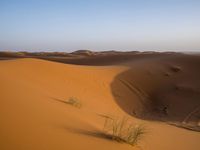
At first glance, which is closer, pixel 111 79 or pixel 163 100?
pixel 163 100

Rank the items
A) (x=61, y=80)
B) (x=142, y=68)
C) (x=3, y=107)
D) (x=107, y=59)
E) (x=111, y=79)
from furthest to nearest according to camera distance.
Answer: (x=107, y=59)
(x=142, y=68)
(x=111, y=79)
(x=61, y=80)
(x=3, y=107)

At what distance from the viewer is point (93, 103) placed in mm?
11750

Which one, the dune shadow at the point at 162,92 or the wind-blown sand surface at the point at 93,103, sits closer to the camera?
the wind-blown sand surface at the point at 93,103

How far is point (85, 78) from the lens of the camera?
53.4ft

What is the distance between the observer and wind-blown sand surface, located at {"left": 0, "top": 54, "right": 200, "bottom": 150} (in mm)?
5105

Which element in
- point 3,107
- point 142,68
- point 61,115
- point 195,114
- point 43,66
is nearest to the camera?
point 3,107

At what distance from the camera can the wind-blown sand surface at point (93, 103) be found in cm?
511

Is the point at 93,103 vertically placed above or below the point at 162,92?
above

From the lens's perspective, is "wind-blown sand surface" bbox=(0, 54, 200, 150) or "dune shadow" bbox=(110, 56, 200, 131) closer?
"wind-blown sand surface" bbox=(0, 54, 200, 150)

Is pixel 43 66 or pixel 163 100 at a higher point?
pixel 43 66

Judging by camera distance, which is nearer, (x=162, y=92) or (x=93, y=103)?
(x=93, y=103)

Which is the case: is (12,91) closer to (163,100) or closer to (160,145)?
(160,145)

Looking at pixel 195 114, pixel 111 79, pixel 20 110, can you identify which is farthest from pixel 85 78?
pixel 20 110

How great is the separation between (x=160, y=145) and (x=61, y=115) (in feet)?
7.49
